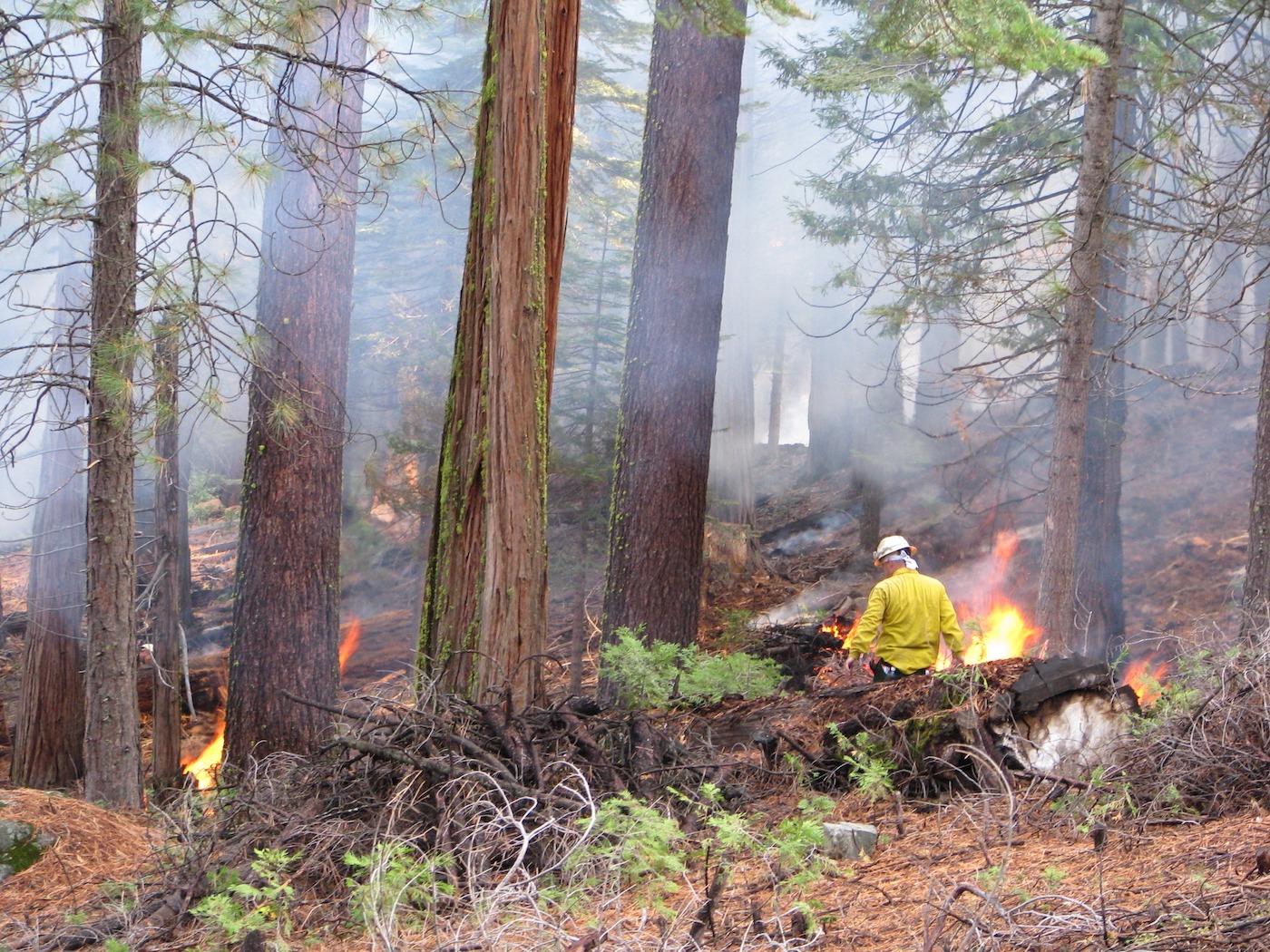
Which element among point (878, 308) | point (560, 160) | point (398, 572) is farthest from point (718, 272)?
point (398, 572)

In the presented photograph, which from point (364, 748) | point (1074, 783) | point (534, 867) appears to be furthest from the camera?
point (1074, 783)

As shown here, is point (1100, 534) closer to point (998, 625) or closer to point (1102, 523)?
point (1102, 523)

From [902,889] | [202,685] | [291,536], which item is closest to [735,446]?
[202,685]

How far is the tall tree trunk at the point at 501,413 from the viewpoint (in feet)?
18.0

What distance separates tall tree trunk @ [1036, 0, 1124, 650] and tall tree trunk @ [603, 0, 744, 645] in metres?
3.27

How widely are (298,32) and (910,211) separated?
30.3 ft

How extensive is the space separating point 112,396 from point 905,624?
5865mm

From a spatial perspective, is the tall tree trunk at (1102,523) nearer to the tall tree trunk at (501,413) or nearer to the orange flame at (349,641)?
the tall tree trunk at (501,413)

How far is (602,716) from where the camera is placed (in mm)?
5305

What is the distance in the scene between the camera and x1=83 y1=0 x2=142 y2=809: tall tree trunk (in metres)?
6.70

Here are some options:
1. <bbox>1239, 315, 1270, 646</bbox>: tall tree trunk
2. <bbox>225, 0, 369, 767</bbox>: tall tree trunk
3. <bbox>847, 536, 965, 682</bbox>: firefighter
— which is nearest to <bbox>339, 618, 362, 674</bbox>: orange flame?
<bbox>225, 0, 369, 767</bbox>: tall tree trunk

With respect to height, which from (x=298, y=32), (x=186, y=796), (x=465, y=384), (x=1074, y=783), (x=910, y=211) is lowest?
(x=186, y=796)

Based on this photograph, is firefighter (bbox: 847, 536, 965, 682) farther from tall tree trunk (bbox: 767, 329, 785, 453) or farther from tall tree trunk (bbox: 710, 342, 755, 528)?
tall tree trunk (bbox: 767, 329, 785, 453)

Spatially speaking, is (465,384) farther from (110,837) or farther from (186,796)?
(110,837)
